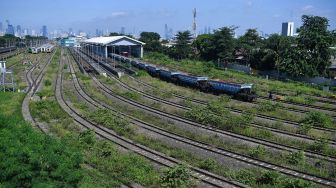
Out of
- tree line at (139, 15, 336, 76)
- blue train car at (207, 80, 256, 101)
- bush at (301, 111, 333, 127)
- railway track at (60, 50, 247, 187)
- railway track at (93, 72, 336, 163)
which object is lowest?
railway track at (60, 50, 247, 187)

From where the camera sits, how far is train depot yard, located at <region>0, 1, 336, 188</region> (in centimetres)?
1775

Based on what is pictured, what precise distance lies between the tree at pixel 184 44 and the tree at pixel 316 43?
45810 mm

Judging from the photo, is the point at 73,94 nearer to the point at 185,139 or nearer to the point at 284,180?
the point at 185,139

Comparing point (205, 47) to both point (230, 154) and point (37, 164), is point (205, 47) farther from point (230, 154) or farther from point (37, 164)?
point (37, 164)

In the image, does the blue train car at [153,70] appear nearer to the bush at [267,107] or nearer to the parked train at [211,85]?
the parked train at [211,85]

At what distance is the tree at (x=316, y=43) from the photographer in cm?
5441

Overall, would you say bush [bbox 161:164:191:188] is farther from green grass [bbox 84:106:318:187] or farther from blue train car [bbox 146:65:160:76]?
blue train car [bbox 146:65:160:76]

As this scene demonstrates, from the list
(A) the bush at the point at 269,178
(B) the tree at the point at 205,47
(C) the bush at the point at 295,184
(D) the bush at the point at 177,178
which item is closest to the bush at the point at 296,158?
(A) the bush at the point at 269,178

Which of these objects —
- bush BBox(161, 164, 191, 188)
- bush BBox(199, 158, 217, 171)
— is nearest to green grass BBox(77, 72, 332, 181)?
bush BBox(199, 158, 217, 171)

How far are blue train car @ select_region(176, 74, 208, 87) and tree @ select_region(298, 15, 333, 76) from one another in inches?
705

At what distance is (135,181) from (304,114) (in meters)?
22.1

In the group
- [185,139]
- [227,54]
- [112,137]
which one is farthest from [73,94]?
[227,54]

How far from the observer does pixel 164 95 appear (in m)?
45.2

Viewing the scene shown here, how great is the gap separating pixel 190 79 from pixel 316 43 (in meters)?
19.9
